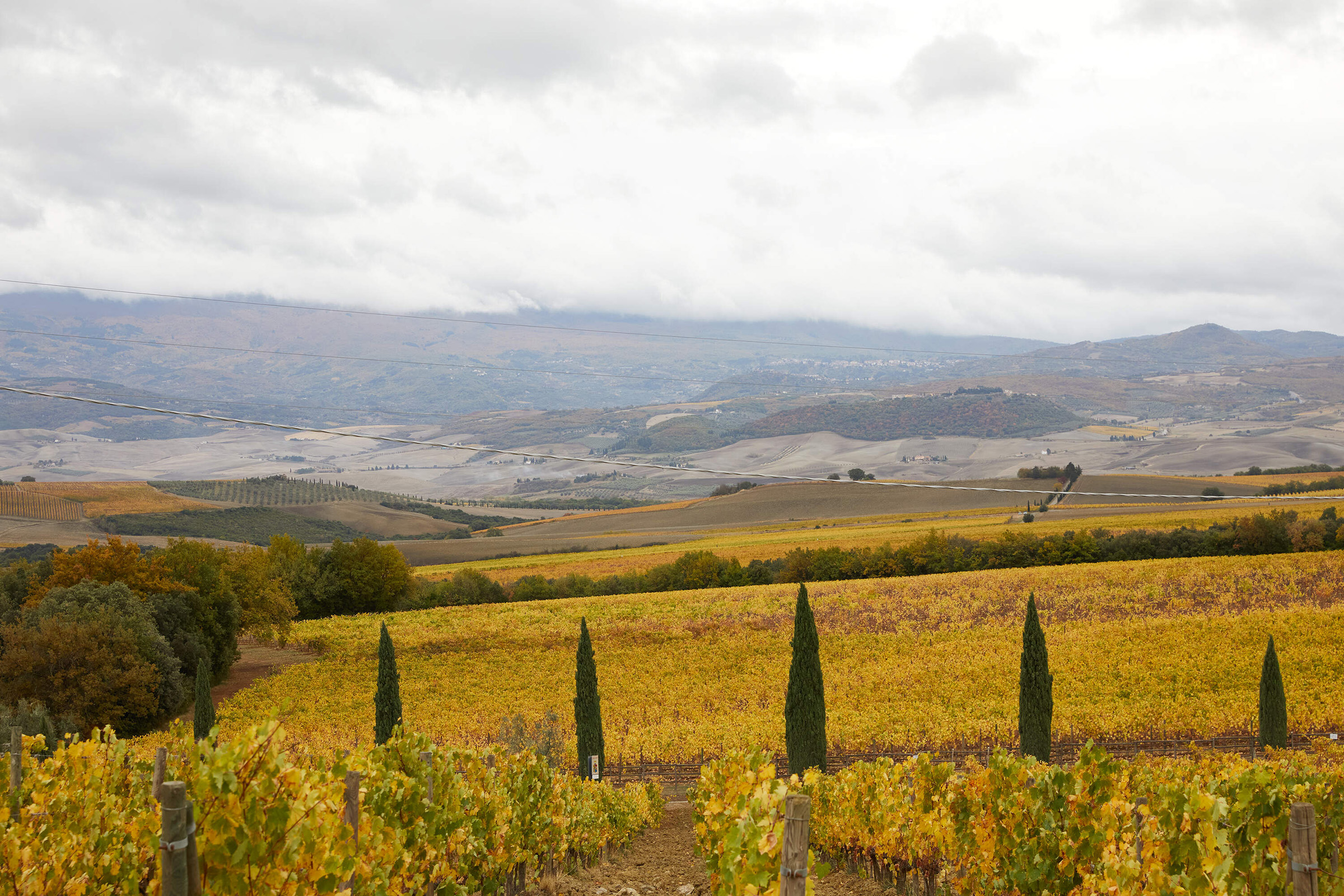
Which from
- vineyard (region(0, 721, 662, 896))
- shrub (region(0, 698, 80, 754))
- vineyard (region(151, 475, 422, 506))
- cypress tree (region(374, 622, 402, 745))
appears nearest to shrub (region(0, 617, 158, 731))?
shrub (region(0, 698, 80, 754))

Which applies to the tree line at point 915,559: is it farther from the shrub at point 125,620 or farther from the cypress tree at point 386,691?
the cypress tree at point 386,691

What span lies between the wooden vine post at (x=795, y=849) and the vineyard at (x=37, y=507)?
133509 millimetres

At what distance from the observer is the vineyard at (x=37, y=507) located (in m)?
114

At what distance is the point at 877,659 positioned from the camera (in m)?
41.8

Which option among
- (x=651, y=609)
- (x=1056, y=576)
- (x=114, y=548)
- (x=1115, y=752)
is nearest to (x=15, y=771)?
(x=1115, y=752)

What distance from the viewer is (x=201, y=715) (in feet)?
93.1

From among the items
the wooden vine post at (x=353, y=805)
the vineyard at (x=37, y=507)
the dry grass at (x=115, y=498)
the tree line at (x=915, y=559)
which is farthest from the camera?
the dry grass at (x=115, y=498)

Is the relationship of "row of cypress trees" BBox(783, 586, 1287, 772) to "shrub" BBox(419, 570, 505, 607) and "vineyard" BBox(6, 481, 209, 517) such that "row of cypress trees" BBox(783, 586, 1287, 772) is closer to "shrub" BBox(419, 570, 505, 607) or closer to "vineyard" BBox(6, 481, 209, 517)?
"shrub" BBox(419, 570, 505, 607)

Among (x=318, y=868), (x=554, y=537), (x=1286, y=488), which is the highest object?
(x=318, y=868)

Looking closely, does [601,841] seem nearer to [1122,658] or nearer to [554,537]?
[1122,658]

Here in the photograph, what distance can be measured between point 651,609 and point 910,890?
40.9m

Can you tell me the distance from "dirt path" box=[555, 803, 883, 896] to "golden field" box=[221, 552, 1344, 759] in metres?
9.03

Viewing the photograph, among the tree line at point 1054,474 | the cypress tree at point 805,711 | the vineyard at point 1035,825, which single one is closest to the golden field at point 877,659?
the cypress tree at point 805,711

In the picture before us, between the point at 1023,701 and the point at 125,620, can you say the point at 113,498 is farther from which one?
the point at 1023,701
